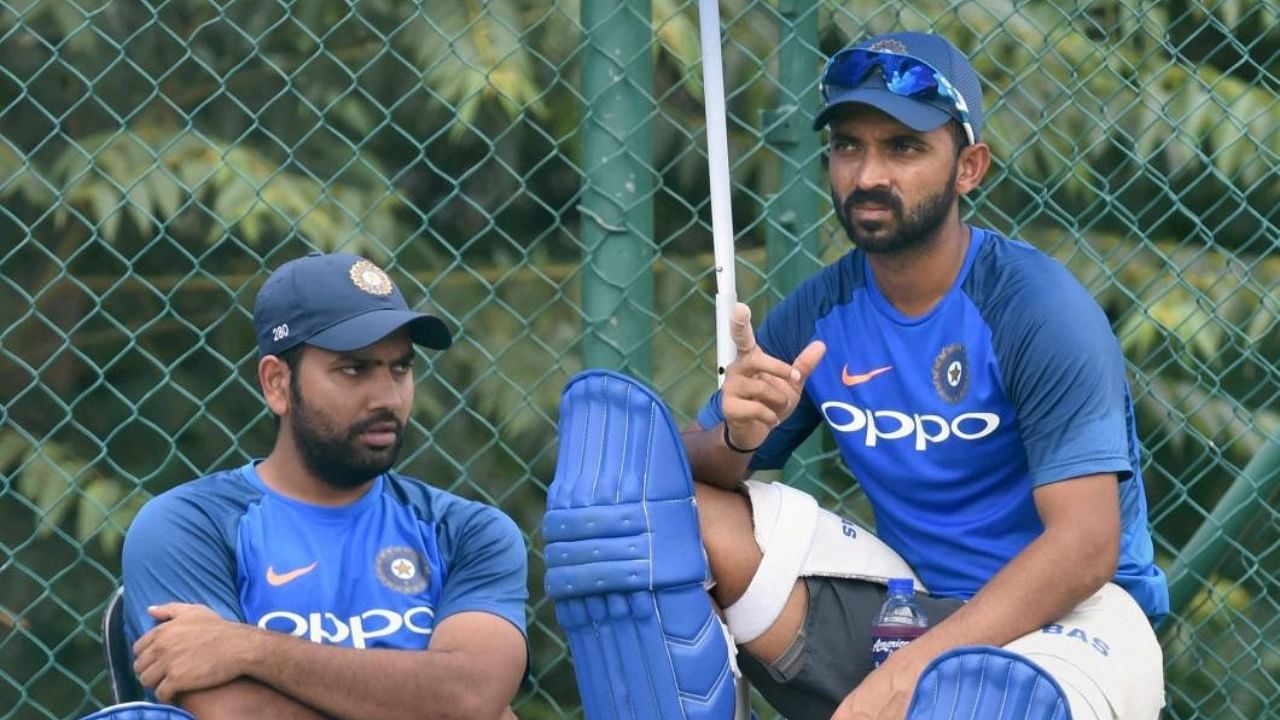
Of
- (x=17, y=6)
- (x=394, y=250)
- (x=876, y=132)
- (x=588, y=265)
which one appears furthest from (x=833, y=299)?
(x=17, y=6)

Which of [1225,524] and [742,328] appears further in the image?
[1225,524]

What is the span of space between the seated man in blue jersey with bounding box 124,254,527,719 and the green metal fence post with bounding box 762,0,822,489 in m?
0.84

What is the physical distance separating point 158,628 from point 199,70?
2.02 metres

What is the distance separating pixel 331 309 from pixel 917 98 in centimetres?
101

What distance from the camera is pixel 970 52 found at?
178 inches

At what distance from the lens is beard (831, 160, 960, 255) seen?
3215 millimetres

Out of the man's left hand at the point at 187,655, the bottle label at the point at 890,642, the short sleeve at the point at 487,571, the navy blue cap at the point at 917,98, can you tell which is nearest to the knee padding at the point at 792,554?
the bottle label at the point at 890,642

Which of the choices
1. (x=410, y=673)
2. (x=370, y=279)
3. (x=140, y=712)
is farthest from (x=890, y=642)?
(x=140, y=712)

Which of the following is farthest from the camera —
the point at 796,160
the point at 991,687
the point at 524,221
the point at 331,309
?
the point at 524,221

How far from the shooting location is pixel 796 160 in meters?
3.94

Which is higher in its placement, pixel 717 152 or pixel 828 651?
pixel 717 152

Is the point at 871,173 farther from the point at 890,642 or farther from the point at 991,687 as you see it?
the point at 991,687

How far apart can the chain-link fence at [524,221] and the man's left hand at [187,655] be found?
3.04 ft

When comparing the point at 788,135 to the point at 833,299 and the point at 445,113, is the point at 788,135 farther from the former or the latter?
the point at 445,113
